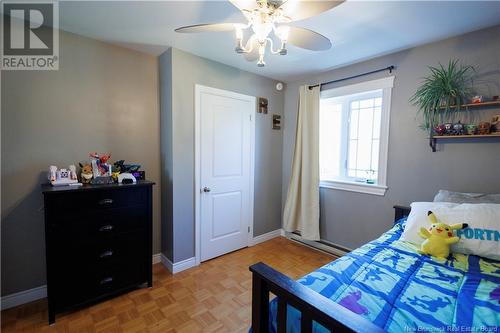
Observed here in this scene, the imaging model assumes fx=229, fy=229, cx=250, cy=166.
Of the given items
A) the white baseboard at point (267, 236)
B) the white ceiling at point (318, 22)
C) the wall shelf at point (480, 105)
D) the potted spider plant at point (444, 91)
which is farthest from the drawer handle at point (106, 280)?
the wall shelf at point (480, 105)

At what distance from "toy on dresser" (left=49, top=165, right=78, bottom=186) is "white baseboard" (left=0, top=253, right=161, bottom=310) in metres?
1.00

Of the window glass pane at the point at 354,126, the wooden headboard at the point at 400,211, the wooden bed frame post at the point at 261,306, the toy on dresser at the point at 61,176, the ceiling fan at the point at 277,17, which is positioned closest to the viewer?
the wooden bed frame post at the point at 261,306

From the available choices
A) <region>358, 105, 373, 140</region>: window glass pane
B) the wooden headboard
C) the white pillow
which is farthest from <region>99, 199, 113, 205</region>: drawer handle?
<region>358, 105, 373, 140</region>: window glass pane

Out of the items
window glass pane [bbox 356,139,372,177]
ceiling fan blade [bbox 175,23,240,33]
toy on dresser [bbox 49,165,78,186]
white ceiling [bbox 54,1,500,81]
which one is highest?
white ceiling [bbox 54,1,500,81]

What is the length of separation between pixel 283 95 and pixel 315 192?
1.55m

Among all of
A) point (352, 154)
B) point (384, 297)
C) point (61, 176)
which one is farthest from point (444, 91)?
point (61, 176)

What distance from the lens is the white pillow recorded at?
55.0 inches

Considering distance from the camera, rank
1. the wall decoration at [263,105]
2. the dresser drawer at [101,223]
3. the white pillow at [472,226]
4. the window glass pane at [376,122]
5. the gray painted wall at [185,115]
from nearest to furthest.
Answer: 1. the white pillow at [472,226]
2. the dresser drawer at [101,223]
3. the gray painted wall at [185,115]
4. the window glass pane at [376,122]
5. the wall decoration at [263,105]

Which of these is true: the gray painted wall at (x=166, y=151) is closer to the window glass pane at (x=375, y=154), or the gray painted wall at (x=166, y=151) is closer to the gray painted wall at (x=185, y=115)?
the gray painted wall at (x=185, y=115)

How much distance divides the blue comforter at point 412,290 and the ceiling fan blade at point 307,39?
1.34 meters

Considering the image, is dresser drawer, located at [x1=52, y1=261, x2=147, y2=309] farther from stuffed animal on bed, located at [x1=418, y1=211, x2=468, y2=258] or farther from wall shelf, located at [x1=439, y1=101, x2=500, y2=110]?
wall shelf, located at [x1=439, y1=101, x2=500, y2=110]

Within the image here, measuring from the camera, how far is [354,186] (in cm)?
275

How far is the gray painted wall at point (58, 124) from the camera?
6.18 ft

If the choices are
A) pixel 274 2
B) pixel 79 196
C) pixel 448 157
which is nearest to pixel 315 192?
pixel 448 157
